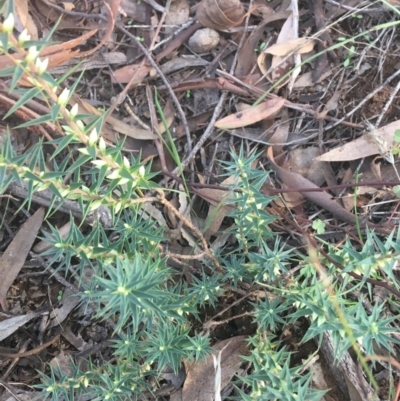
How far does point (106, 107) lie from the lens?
9.98 feet

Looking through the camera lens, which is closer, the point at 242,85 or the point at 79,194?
the point at 79,194

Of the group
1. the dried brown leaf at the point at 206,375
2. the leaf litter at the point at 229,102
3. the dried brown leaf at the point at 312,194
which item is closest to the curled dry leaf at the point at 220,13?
the leaf litter at the point at 229,102

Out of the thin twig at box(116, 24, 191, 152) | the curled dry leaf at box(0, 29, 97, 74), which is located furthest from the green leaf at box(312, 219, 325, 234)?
the curled dry leaf at box(0, 29, 97, 74)

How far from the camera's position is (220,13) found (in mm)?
2859

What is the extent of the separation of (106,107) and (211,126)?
0.77 metres

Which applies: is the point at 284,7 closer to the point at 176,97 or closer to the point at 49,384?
the point at 176,97

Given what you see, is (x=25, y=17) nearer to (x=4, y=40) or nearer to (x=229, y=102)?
(x=229, y=102)

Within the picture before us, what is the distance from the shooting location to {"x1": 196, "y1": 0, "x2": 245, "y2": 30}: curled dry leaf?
9.35 ft

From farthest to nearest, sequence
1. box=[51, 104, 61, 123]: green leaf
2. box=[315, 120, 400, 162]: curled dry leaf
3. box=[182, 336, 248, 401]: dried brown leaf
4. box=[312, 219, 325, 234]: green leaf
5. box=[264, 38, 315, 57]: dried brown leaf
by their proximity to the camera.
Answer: box=[264, 38, 315, 57]: dried brown leaf < box=[315, 120, 400, 162]: curled dry leaf < box=[312, 219, 325, 234]: green leaf < box=[182, 336, 248, 401]: dried brown leaf < box=[51, 104, 61, 123]: green leaf

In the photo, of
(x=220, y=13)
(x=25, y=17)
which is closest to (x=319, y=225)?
(x=220, y=13)

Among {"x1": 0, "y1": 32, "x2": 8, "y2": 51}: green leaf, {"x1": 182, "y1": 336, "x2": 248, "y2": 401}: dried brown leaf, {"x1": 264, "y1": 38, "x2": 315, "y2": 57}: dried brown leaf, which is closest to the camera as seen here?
{"x1": 0, "y1": 32, "x2": 8, "y2": 51}: green leaf

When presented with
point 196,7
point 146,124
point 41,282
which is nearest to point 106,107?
point 146,124

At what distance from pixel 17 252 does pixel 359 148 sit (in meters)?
2.34

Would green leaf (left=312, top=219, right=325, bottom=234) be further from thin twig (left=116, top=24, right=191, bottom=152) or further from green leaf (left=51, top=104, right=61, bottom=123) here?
green leaf (left=51, top=104, right=61, bottom=123)
